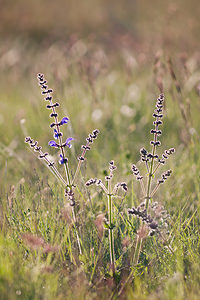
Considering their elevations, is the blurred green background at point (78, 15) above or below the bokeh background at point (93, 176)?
above

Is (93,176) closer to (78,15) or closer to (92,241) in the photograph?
(92,241)

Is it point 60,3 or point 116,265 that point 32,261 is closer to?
point 116,265

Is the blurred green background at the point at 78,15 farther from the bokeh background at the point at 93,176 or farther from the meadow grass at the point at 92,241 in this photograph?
the meadow grass at the point at 92,241

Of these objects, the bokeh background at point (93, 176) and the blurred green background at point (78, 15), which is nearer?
the bokeh background at point (93, 176)

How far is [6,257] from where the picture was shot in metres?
1.68

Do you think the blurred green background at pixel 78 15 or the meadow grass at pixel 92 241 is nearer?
the meadow grass at pixel 92 241

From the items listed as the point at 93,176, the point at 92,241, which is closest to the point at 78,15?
the point at 93,176

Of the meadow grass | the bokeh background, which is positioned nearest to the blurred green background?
the bokeh background

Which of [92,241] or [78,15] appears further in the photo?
[78,15]

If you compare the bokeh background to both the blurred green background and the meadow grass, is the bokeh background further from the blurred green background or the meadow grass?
the blurred green background

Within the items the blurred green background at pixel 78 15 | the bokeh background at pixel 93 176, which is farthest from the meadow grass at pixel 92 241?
the blurred green background at pixel 78 15

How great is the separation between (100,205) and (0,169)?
1253mm

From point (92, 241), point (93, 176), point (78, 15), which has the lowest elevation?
point (92, 241)

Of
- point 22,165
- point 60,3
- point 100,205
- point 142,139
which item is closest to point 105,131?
point 142,139
